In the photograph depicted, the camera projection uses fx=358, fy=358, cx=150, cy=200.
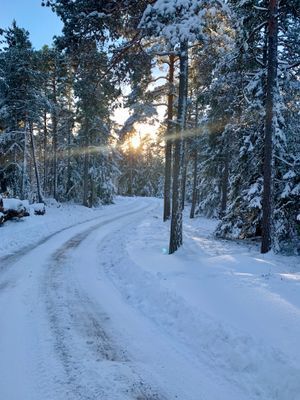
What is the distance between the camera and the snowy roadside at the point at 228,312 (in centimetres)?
462

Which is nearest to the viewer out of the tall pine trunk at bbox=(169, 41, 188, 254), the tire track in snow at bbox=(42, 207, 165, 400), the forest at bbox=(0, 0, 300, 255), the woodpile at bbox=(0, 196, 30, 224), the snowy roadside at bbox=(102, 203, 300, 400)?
the tire track in snow at bbox=(42, 207, 165, 400)

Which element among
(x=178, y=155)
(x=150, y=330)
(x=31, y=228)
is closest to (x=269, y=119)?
(x=178, y=155)

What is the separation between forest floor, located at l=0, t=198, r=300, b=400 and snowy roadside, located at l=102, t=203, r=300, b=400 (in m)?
0.02

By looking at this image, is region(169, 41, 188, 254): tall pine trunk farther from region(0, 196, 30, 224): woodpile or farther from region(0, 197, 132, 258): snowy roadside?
region(0, 196, 30, 224): woodpile

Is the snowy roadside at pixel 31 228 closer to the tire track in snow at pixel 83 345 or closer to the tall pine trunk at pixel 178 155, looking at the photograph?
the tire track in snow at pixel 83 345

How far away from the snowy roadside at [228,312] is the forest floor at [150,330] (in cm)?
2

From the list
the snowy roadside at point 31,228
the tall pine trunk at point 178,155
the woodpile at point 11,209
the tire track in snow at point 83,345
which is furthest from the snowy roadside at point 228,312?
the woodpile at point 11,209

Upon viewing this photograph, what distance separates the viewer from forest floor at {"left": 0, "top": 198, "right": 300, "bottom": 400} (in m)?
4.44

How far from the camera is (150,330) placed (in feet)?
20.6

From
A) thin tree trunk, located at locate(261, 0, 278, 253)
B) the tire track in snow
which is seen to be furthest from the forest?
the tire track in snow

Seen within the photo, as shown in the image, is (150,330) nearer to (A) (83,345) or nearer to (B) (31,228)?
(A) (83,345)

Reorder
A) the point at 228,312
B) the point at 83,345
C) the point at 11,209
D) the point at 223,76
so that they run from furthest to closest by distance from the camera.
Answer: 1. the point at 11,209
2. the point at 223,76
3. the point at 228,312
4. the point at 83,345

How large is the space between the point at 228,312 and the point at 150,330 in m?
1.40

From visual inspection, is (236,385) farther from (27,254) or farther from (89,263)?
(27,254)
